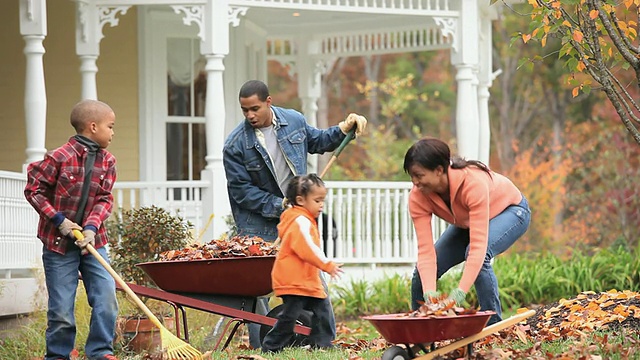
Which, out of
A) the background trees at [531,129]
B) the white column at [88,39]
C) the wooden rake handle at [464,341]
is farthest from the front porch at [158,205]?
the wooden rake handle at [464,341]

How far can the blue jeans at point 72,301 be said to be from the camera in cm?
738

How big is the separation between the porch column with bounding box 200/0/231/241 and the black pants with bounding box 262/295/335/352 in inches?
223

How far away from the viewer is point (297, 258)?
763cm

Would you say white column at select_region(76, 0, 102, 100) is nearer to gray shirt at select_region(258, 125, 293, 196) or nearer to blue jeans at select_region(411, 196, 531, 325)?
gray shirt at select_region(258, 125, 293, 196)

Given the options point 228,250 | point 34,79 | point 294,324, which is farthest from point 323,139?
point 34,79

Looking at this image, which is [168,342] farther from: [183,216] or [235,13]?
[183,216]

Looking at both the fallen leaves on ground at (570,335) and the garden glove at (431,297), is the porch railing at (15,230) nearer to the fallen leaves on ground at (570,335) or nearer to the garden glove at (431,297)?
the fallen leaves on ground at (570,335)

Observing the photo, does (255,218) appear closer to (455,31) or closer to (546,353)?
(546,353)

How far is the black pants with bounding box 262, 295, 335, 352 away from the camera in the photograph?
7738 mm

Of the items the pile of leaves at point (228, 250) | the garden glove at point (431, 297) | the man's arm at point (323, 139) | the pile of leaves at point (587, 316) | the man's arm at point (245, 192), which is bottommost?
the pile of leaves at point (587, 316)

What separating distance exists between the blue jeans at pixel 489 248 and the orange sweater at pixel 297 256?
68 centimetres

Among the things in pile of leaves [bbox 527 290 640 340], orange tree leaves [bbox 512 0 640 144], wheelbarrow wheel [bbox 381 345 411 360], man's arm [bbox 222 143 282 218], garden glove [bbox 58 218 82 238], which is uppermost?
orange tree leaves [bbox 512 0 640 144]

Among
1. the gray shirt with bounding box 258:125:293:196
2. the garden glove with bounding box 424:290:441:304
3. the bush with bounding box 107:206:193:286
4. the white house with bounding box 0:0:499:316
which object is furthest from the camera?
the white house with bounding box 0:0:499:316

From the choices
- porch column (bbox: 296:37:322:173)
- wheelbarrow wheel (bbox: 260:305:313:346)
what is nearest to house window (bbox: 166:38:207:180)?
porch column (bbox: 296:37:322:173)
